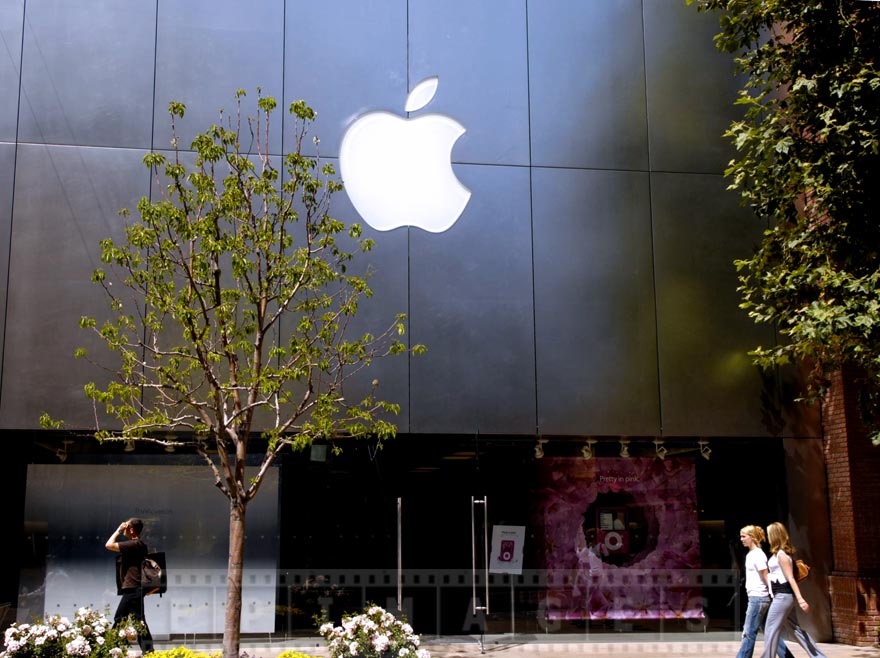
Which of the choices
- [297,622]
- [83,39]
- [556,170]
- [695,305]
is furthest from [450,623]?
[83,39]

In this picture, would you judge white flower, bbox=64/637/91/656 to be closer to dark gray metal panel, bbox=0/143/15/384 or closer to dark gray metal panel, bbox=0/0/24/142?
dark gray metal panel, bbox=0/143/15/384

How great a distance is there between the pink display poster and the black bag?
5.46 m

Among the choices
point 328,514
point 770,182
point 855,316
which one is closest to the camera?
point 855,316

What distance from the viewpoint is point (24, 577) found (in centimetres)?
1217

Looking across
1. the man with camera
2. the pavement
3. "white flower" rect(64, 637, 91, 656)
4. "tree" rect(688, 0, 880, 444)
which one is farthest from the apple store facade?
"white flower" rect(64, 637, 91, 656)

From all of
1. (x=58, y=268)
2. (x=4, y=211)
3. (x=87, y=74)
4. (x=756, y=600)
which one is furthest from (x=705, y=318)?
(x=4, y=211)

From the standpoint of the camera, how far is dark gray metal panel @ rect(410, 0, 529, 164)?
1271cm

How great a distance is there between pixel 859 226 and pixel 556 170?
13.7 feet

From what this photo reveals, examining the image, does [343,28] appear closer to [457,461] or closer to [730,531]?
[457,461]

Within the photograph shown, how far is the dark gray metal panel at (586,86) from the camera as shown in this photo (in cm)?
1289

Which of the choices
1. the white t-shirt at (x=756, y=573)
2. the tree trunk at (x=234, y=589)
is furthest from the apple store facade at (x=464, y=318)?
the tree trunk at (x=234, y=589)

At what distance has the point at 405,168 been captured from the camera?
12.7 metres

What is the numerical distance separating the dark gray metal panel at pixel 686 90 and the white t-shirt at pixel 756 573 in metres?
5.69

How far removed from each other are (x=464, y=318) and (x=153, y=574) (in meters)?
5.01
